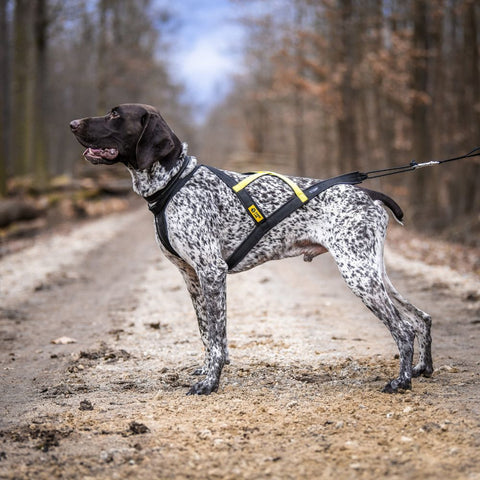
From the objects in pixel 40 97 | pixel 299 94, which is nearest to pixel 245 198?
pixel 40 97

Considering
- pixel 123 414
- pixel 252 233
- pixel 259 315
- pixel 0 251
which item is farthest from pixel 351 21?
pixel 123 414

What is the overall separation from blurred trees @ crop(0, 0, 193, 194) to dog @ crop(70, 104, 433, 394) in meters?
15.2

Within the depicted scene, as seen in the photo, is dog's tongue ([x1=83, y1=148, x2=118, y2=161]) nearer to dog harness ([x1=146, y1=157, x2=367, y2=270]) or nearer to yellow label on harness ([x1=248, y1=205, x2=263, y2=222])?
dog harness ([x1=146, y1=157, x2=367, y2=270])

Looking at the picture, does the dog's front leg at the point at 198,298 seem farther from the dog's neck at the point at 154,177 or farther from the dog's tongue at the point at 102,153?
the dog's tongue at the point at 102,153

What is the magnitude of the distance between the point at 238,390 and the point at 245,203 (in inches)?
61.0

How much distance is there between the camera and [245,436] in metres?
3.71

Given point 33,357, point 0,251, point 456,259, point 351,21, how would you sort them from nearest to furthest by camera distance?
point 33,357 → point 456,259 → point 0,251 → point 351,21

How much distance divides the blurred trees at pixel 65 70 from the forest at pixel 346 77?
82 mm

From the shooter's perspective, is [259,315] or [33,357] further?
[259,315]

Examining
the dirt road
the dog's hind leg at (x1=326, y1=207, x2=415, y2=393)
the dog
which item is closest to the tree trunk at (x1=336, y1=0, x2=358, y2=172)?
the dirt road

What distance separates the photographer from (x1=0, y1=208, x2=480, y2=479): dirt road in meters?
3.36

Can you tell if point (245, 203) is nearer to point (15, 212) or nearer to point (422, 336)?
point (422, 336)

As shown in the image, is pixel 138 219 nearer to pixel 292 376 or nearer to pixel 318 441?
pixel 292 376

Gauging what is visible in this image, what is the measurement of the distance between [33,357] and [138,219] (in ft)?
54.1
